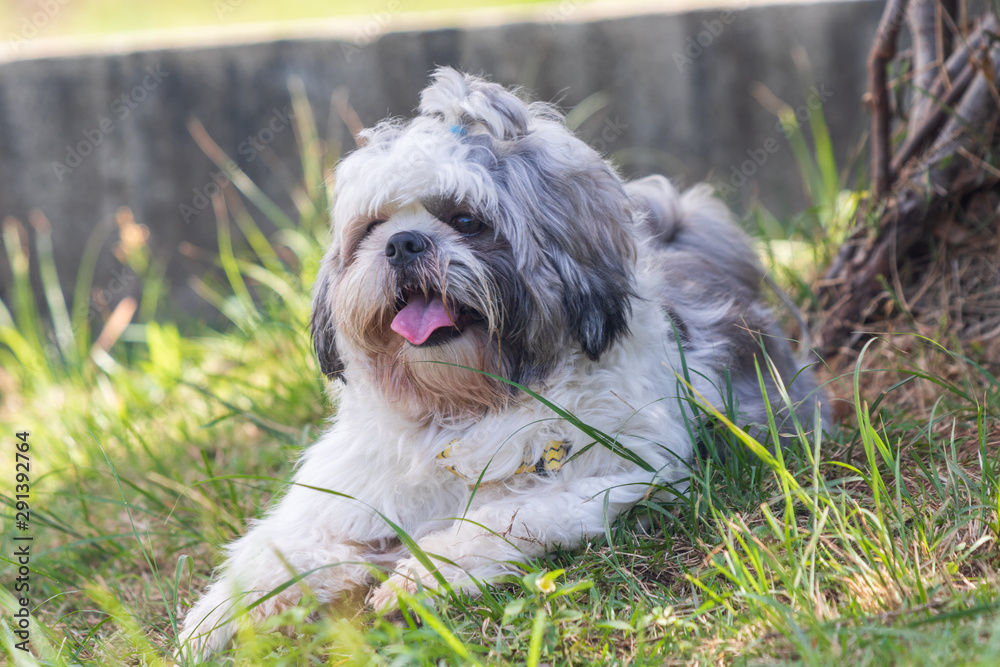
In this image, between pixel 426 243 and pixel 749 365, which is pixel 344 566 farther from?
pixel 749 365

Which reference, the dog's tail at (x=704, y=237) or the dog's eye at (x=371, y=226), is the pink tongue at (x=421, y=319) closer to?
the dog's eye at (x=371, y=226)

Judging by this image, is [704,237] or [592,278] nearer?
[592,278]

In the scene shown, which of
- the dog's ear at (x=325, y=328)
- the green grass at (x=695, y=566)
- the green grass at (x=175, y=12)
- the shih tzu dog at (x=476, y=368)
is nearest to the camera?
the green grass at (x=695, y=566)

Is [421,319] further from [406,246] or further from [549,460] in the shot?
[549,460]

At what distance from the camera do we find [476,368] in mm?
2145

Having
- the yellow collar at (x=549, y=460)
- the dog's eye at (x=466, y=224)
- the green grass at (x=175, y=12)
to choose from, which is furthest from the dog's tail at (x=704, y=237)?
the green grass at (x=175, y=12)

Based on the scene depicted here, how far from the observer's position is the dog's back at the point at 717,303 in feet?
8.01

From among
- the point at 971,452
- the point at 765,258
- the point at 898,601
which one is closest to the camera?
the point at 898,601

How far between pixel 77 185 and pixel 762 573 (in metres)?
5.49

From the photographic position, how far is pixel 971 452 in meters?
2.28

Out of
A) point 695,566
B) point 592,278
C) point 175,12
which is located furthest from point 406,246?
point 175,12

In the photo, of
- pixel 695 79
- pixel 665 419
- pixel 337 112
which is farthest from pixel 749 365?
pixel 337 112

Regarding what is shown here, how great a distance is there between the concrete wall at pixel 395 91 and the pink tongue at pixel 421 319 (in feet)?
12.1

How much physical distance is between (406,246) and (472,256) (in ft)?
0.54
